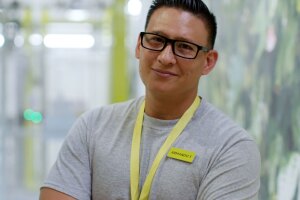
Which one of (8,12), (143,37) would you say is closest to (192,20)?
(143,37)

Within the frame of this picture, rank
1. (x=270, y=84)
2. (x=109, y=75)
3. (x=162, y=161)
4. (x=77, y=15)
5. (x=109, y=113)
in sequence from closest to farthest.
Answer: (x=162, y=161) → (x=109, y=113) → (x=270, y=84) → (x=109, y=75) → (x=77, y=15)

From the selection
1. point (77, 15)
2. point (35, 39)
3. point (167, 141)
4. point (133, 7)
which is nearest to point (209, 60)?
point (167, 141)

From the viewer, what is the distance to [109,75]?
1060cm

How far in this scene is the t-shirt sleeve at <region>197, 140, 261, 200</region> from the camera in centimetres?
194

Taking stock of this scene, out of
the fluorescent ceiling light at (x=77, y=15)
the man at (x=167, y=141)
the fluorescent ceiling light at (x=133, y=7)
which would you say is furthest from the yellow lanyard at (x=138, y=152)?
the fluorescent ceiling light at (x=77, y=15)

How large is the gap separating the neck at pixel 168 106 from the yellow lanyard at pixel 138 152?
4cm

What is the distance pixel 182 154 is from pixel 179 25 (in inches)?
19.0

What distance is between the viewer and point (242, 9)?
373cm

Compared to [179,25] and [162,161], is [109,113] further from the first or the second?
[179,25]

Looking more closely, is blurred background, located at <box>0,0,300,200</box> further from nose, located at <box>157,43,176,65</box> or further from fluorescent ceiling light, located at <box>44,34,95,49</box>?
nose, located at <box>157,43,176,65</box>

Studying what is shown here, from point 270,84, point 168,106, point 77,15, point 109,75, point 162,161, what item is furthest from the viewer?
point 77,15

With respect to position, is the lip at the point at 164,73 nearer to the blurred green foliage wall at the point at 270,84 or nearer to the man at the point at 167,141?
the man at the point at 167,141

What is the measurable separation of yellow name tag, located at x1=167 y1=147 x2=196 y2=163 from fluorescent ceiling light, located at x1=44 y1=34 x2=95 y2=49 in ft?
43.0

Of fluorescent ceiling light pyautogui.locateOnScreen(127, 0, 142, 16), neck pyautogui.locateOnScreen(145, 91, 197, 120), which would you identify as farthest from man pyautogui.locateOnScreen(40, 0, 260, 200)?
fluorescent ceiling light pyautogui.locateOnScreen(127, 0, 142, 16)
